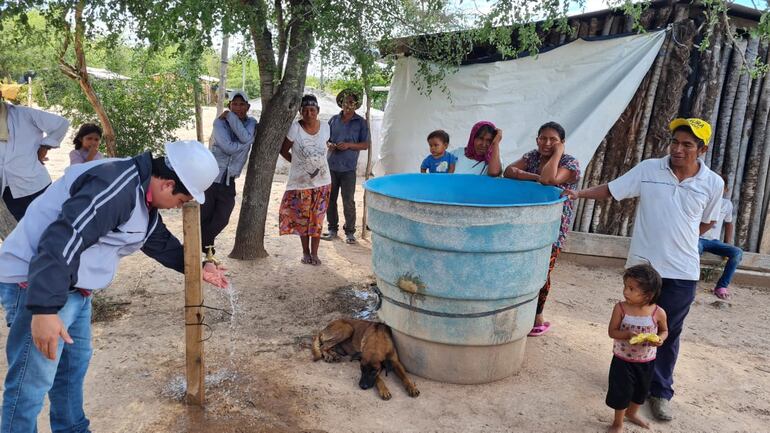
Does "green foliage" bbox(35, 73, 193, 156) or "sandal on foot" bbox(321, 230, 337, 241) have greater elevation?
"green foliage" bbox(35, 73, 193, 156)

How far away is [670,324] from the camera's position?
122 inches

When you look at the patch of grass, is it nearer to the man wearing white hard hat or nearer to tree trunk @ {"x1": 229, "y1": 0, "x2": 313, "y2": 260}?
tree trunk @ {"x1": 229, "y1": 0, "x2": 313, "y2": 260}

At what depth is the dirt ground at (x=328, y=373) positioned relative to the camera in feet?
9.71

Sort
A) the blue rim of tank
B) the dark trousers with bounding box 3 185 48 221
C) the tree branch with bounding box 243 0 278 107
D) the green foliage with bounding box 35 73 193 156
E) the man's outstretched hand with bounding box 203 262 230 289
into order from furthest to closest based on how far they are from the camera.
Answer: the green foliage with bounding box 35 73 193 156 → the tree branch with bounding box 243 0 278 107 → the dark trousers with bounding box 3 185 48 221 → the blue rim of tank → the man's outstretched hand with bounding box 203 262 230 289

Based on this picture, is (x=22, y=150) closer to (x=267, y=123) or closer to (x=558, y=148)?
(x=267, y=123)

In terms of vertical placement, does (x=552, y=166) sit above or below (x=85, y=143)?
above

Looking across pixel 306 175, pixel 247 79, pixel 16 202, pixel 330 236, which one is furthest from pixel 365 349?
pixel 247 79

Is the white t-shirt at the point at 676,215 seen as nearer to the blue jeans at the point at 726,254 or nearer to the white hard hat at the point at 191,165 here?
the white hard hat at the point at 191,165

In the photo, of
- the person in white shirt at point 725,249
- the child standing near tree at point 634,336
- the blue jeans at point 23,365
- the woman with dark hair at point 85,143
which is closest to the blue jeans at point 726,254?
the person in white shirt at point 725,249

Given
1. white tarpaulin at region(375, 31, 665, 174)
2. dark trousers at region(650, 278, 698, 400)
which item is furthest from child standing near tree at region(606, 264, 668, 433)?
white tarpaulin at region(375, 31, 665, 174)

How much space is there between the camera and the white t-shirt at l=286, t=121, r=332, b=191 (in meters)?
5.35

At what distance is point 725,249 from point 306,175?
424 cm

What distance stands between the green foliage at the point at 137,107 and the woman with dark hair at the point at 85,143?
2.89m

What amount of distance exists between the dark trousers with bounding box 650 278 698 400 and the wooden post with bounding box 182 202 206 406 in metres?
2.45
